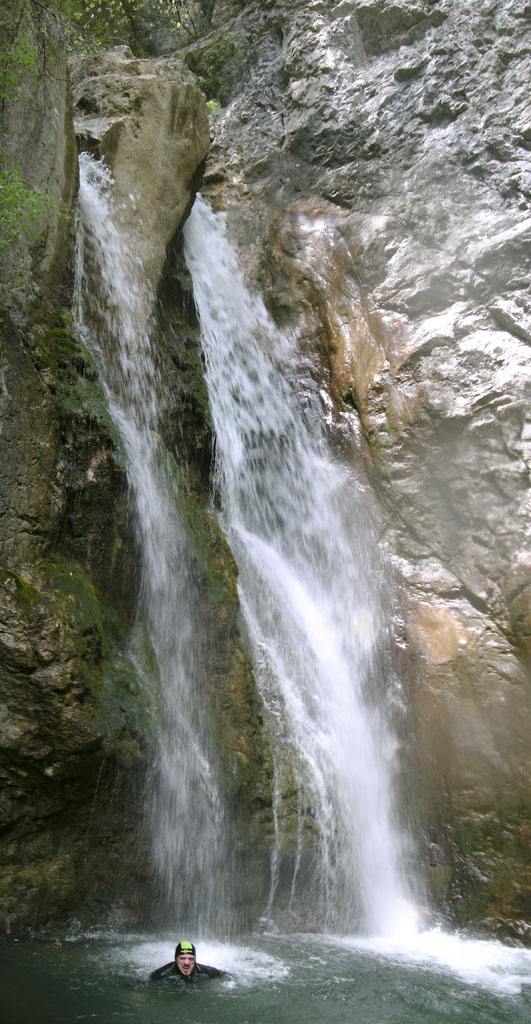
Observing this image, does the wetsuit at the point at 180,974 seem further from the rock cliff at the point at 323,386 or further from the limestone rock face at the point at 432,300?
the limestone rock face at the point at 432,300

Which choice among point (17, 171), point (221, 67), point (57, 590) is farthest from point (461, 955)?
point (221, 67)

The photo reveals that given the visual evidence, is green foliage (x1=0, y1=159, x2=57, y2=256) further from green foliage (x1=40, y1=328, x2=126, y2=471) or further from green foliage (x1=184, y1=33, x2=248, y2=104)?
green foliage (x1=184, y1=33, x2=248, y2=104)

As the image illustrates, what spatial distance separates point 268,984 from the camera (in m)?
5.35

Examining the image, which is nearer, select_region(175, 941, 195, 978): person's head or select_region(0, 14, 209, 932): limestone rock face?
select_region(175, 941, 195, 978): person's head

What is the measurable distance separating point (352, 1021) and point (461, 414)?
647cm

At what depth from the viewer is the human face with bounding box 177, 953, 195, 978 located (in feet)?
17.0

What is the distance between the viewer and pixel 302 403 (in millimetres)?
10656

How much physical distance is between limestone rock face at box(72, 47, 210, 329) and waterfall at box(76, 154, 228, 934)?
25cm

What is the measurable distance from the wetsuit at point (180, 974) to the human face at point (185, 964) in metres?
0.02

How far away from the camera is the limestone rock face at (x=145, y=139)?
9.31 metres

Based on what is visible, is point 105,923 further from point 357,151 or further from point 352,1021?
point 357,151

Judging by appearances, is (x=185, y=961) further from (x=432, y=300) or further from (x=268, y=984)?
(x=432, y=300)

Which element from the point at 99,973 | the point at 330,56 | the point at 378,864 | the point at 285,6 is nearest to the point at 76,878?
the point at 99,973

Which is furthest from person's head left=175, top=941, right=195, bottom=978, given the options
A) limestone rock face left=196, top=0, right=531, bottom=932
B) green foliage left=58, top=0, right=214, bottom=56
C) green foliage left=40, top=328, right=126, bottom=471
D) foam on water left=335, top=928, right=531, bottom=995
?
green foliage left=58, top=0, right=214, bottom=56
